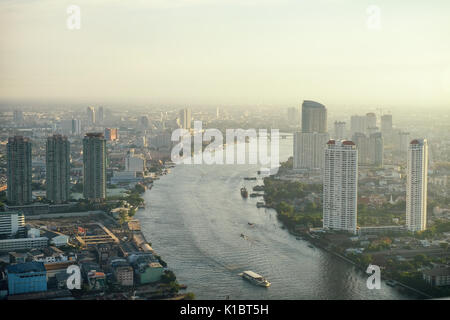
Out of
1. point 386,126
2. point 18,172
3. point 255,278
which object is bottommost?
point 255,278

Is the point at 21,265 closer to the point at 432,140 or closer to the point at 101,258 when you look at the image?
the point at 101,258

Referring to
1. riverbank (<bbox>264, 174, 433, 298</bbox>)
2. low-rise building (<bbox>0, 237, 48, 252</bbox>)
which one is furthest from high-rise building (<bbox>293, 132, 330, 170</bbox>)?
low-rise building (<bbox>0, 237, 48, 252</bbox>)

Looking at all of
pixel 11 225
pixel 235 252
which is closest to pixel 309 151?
pixel 235 252

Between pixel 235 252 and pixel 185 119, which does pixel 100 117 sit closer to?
pixel 185 119

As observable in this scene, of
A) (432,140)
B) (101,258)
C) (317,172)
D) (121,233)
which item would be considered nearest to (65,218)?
(121,233)

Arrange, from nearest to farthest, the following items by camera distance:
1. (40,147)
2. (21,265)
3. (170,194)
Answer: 1. (21,265)
2. (170,194)
3. (40,147)

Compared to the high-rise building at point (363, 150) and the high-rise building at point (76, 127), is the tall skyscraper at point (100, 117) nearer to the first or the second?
the high-rise building at point (76, 127)
